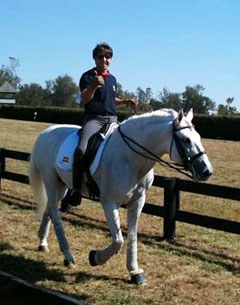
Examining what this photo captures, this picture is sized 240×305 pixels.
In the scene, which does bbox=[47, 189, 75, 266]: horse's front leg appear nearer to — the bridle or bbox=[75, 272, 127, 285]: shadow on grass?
bbox=[75, 272, 127, 285]: shadow on grass

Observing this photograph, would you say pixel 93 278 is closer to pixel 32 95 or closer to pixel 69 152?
pixel 69 152

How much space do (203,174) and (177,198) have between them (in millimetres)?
3505

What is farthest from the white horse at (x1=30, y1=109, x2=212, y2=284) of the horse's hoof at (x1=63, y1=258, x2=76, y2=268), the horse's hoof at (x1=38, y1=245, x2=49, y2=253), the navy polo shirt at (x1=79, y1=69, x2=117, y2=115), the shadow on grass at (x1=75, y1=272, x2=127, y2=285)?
the horse's hoof at (x1=38, y1=245, x2=49, y2=253)

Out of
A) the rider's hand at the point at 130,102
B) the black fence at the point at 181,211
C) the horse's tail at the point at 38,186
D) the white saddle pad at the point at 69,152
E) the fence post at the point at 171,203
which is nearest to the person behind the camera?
the white saddle pad at the point at 69,152

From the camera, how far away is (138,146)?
596 cm

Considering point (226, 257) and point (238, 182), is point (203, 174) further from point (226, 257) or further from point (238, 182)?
point (238, 182)

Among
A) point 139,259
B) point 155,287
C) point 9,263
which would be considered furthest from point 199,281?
point 9,263

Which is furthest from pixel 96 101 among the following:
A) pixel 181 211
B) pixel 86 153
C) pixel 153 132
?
pixel 181 211

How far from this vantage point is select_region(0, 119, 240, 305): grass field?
585 centimetres

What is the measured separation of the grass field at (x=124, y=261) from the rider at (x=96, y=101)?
3.95 ft

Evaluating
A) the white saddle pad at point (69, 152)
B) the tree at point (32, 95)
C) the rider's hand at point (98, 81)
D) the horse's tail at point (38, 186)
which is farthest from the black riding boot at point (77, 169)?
the tree at point (32, 95)

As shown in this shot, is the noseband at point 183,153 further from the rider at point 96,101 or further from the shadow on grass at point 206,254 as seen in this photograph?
the shadow on grass at point 206,254

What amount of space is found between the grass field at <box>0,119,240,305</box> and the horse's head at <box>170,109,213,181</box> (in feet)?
4.86

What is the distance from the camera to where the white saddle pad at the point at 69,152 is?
248 inches
